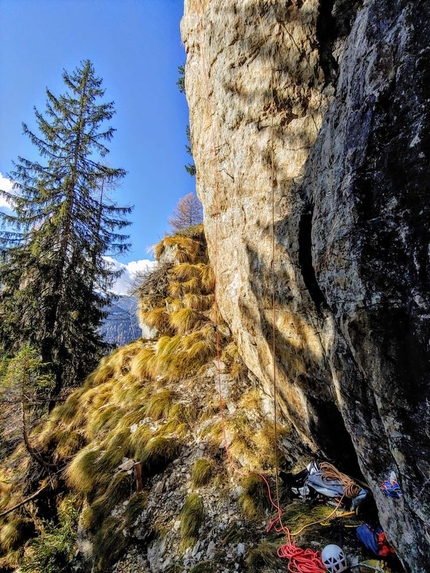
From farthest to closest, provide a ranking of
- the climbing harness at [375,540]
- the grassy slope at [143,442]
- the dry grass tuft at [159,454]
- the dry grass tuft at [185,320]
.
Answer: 1. the dry grass tuft at [185,320]
2. the dry grass tuft at [159,454]
3. the grassy slope at [143,442]
4. the climbing harness at [375,540]

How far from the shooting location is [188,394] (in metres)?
6.22

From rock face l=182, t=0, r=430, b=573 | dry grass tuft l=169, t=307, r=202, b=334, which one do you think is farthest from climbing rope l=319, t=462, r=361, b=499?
dry grass tuft l=169, t=307, r=202, b=334

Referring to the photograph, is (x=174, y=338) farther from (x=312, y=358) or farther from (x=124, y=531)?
(x=312, y=358)

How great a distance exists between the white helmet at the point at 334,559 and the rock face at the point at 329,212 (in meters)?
0.73

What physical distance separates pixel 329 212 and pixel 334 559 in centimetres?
346

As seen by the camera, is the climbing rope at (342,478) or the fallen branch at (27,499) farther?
the fallen branch at (27,499)

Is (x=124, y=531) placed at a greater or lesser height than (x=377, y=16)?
lesser

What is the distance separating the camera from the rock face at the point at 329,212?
1.88m

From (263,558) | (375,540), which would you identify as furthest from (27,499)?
(375,540)

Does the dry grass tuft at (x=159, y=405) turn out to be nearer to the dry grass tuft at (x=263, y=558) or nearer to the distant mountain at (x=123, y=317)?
the dry grass tuft at (x=263, y=558)

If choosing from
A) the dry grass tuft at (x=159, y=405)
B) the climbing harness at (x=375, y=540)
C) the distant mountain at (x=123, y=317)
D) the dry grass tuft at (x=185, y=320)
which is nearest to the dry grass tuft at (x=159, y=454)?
the dry grass tuft at (x=159, y=405)

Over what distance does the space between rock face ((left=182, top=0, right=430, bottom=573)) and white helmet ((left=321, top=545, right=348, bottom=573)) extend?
733mm

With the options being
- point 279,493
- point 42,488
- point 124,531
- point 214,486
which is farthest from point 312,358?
point 42,488

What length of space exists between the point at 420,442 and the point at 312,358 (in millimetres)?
1698
